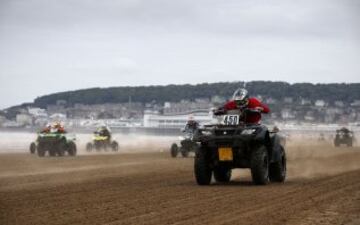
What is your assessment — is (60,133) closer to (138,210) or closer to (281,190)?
(281,190)

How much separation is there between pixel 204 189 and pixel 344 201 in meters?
3.22

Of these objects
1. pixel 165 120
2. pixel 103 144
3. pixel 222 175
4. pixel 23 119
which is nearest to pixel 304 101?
pixel 165 120

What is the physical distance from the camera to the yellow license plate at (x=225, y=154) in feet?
52.0

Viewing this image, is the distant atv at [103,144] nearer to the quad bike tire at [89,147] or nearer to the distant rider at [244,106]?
the quad bike tire at [89,147]

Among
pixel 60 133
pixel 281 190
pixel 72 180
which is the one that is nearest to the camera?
pixel 281 190

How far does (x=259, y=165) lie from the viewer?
619 inches

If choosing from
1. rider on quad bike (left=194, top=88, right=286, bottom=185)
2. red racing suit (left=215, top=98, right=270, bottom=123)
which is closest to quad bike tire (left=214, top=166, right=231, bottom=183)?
rider on quad bike (left=194, top=88, right=286, bottom=185)

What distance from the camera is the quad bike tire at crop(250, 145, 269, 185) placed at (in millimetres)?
15672

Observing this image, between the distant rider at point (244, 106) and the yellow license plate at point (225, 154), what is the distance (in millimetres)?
1071

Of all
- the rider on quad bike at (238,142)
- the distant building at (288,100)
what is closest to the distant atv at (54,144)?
the rider on quad bike at (238,142)

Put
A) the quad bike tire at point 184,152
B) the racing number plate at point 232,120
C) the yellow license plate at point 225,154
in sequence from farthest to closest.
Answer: the quad bike tire at point 184,152 → the racing number plate at point 232,120 → the yellow license plate at point 225,154

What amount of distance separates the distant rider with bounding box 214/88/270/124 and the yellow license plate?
1071 mm

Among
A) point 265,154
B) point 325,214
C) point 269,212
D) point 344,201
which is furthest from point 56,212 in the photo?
point 265,154

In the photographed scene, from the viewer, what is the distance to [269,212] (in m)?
11.0
